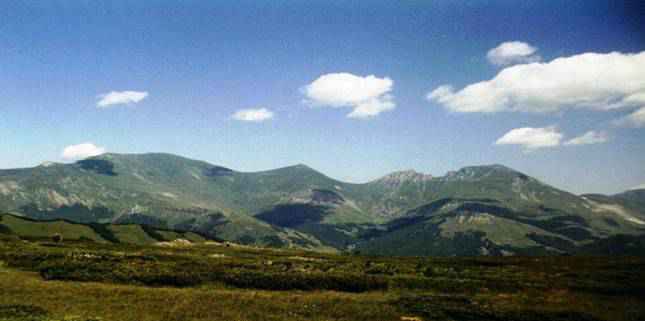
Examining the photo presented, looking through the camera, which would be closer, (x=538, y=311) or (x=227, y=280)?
(x=538, y=311)

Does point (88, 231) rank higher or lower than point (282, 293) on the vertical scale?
higher

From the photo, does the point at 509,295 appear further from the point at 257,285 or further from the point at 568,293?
the point at 257,285

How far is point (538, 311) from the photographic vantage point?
41719 mm

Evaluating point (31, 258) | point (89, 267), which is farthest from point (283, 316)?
point (31, 258)

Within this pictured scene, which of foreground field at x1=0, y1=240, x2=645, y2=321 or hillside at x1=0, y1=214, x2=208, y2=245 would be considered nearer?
foreground field at x1=0, y1=240, x2=645, y2=321

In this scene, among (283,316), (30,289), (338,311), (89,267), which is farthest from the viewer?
(89,267)

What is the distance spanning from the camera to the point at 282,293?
49.2m

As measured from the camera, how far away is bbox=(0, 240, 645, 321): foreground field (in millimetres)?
39188

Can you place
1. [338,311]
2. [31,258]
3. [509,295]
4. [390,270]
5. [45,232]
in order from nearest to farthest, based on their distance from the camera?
[338,311], [509,295], [31,258], [390,270], [45,232]

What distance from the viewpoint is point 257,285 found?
5272 centimetres

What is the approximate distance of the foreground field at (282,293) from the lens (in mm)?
39188

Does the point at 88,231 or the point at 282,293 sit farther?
the point at 88,231

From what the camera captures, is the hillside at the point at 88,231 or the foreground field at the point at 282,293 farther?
the hillside at the point at 88,231

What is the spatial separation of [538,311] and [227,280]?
3340 cm
